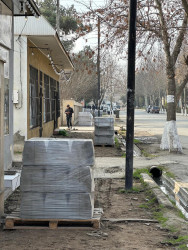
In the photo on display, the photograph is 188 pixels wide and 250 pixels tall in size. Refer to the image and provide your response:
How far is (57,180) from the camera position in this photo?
6.17 metres

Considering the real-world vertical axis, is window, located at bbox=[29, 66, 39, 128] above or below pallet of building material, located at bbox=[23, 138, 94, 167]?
above

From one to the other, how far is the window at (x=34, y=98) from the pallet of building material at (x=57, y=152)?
380 inches

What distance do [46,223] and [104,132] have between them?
13093mm

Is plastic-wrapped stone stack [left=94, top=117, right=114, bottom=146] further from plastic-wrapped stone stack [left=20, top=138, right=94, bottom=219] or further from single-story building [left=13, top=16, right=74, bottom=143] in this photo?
plastic-wrapped stone stack [left=20, top=138, right=94, bottom=219]

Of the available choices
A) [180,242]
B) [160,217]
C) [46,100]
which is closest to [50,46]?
[46,100]

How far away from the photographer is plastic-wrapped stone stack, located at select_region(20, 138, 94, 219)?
6.17 metres

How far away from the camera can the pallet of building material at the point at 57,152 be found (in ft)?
20.3

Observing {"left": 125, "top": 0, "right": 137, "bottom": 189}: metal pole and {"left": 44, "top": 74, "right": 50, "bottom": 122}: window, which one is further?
{"left": 44, "top": 74, "right": 50, "bottom": 122}: window

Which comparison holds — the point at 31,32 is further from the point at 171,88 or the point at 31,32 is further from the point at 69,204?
the point at 69,204

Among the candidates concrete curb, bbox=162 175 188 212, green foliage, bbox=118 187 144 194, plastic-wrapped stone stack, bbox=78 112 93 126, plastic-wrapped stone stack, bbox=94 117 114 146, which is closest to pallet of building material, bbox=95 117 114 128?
plastic-wrapped stone stack, bbox=94 117 114 146

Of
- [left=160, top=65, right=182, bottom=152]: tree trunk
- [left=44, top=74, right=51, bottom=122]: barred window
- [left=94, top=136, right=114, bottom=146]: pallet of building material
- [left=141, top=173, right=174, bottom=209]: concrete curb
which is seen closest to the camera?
[left=141, top=173, right=174, bottom=209]: concrete curb

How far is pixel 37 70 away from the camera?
17625 millimetres

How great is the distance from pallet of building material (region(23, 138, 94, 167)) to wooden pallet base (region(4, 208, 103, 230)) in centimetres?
74

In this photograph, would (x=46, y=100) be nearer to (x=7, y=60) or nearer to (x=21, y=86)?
(x=21, y=86)
